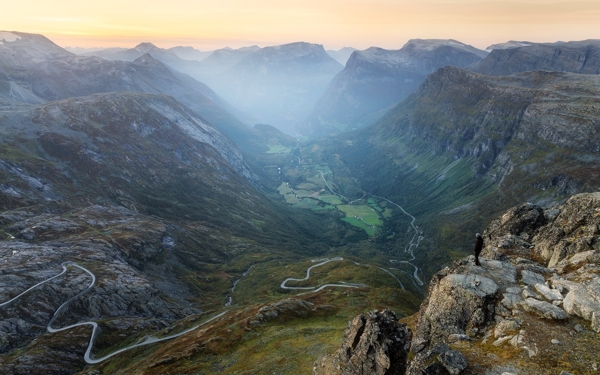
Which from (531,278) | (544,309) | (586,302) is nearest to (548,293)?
(544,309)

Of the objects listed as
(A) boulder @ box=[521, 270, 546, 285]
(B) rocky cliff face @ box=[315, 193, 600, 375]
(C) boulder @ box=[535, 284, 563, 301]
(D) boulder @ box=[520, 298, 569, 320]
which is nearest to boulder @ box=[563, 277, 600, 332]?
(B) rocky cliff face @ box=[315, 193, 600, 375]

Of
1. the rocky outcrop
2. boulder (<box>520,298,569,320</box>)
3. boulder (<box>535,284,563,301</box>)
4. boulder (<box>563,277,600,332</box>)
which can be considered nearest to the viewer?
boulder (<box>563,277,600,332</box>)

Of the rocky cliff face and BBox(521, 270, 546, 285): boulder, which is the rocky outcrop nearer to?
the rocky cliff face

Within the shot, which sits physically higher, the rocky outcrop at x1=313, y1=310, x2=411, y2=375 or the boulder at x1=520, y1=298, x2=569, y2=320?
the boulder at x1=520, y1=298, x2=569, y2=320

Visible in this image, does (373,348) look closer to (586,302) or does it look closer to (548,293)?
(548,293)

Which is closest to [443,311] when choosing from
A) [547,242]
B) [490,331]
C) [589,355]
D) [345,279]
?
[490,331]

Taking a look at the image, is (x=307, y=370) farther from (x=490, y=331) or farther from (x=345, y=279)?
(x=345, y=279)

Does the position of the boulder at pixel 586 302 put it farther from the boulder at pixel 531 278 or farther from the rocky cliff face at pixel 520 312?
the boulder at pixel 531 278
